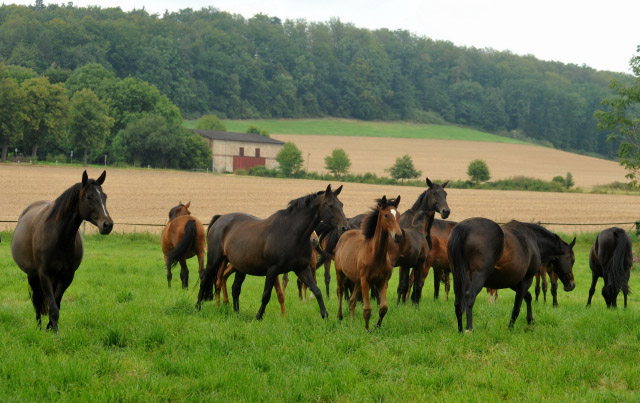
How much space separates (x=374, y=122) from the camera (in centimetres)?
13075

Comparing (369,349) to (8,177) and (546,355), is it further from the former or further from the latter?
(8,177)

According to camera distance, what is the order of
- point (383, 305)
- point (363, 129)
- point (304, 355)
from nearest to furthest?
point (304, 355)
point (383, 305)
point (363, 129)

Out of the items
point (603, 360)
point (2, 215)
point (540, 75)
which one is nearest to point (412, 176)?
point (2, 215)

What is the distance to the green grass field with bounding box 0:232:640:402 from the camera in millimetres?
5965

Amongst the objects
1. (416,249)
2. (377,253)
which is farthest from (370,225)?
(416,249)

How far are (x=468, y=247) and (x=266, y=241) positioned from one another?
3188mm

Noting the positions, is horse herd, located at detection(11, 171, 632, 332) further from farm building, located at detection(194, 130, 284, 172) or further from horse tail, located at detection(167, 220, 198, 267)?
farm building, located at detection(194, 130, 284, 172)

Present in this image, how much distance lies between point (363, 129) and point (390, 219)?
115 meters

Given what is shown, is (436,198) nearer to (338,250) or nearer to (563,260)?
(563,260)

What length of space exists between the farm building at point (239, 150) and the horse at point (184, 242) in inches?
2579

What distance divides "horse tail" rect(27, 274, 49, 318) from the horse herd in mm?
13

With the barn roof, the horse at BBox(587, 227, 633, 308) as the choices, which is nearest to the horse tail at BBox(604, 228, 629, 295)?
the horse at BBox(587, 227, 633, 308)

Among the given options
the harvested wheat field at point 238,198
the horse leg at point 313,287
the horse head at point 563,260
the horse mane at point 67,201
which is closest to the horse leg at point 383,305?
the horse leg at point 313,287

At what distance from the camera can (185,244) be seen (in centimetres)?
1268
